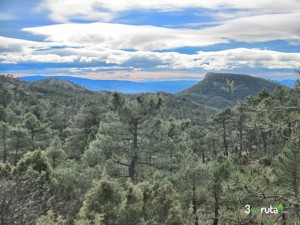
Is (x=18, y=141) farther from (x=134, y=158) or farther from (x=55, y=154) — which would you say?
(x=134, y=158)

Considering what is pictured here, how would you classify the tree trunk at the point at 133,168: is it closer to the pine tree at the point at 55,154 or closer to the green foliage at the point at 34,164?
the green foliage at the point at 34,164

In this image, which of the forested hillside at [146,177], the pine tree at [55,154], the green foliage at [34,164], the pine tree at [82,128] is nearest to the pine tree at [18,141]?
the forested hillside at [146,177]

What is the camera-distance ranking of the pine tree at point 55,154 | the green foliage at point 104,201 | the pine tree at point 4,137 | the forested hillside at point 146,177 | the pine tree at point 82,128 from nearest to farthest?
the forested hillside at point 146,177
the green foliage at point 104,201
the pine tree at point 55,154
the pine tree at point 4,137
the pine tree at point 82,128

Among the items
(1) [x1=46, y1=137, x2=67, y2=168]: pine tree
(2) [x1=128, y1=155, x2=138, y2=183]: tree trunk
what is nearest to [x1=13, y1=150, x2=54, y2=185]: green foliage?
(2) [x1=128, y1=155, x2=138, y2=183]: tree trunk

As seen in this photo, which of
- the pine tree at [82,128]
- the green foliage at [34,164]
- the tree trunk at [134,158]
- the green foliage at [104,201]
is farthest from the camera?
the pine tree at [82,128]

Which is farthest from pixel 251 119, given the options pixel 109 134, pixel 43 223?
pixel 109 134

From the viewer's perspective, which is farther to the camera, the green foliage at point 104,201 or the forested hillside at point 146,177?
the green foliage at point 104,201

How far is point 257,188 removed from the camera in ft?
17.9

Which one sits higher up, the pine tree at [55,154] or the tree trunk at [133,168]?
the tree trunk at [133,168]

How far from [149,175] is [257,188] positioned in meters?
19.6

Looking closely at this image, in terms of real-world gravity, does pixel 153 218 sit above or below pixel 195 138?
above

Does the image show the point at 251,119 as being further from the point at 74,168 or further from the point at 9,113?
the point at 9,113

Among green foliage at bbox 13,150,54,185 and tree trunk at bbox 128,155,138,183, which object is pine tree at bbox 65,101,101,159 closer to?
green foliage at bbox 13,150,54,185

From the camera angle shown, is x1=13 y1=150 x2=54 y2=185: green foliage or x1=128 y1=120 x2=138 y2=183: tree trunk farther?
x1=128 y1=120 x2=138 y2=183: tree trunk
